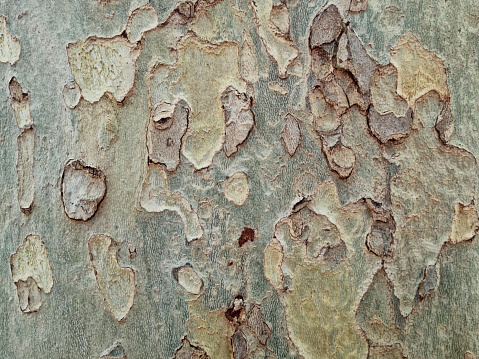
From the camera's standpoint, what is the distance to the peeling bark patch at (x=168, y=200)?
0.80 m

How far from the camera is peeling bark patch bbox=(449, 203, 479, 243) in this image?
0.78 m

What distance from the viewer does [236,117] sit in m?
0.80

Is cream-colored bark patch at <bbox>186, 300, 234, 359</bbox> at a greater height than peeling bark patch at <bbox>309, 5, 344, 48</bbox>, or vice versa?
peeling bark patch at <bbox>309, 5, 344, 48</bbox>

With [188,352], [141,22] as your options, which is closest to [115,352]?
[188,352]

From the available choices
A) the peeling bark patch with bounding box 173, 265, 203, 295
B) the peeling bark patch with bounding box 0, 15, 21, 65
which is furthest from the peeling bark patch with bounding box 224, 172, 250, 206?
the peeling bark patch with bounding box 0, 15, 21, 65

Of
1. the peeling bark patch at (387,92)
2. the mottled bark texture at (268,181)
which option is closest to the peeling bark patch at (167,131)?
the mottled bark texture at (268,181)

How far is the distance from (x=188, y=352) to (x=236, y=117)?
0.42 m

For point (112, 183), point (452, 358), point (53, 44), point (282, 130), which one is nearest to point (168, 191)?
point (112, 183)

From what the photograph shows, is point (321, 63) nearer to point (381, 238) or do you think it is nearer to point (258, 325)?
point (381, 238)

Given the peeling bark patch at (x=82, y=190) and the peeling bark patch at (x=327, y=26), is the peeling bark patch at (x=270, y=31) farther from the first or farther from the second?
the peeling bark patch at (x=82, y=190)

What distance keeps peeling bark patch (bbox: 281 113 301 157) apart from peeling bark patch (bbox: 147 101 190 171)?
6.9 inches

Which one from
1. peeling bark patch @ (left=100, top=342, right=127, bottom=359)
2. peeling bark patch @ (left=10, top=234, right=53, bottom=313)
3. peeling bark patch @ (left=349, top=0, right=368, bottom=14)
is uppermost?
peeling bark patch @ (left=349, top=0, right=368, bottom=14)

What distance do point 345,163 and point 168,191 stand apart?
0.31 metres

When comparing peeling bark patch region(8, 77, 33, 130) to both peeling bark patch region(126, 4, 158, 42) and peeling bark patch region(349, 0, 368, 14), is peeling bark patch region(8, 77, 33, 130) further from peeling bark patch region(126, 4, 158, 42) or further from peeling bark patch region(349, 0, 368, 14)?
peeling bark patch region(349, 0, 368, 14)
